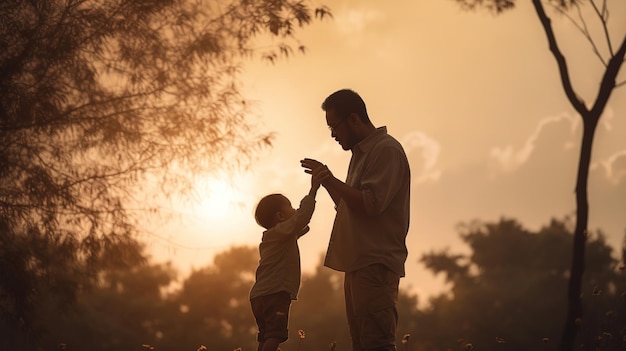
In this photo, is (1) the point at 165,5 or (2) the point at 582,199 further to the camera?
(1) the point at 165,5

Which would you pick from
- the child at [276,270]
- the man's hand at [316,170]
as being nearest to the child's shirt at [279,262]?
the child at [276,270]

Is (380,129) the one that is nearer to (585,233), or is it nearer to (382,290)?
(382,290)

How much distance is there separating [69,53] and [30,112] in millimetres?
1017

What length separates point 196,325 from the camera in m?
34.4

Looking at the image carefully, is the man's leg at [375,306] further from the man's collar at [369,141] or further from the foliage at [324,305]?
the foliage at [324,305]

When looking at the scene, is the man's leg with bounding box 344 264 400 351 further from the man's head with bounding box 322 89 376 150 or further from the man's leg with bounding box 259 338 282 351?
the man's leg with bounding box 259 338 282 351

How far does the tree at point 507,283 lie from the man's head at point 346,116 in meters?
24.8

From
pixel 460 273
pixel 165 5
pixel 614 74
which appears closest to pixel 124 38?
pixel 165 5

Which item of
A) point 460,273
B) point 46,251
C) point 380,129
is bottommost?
point 380,129

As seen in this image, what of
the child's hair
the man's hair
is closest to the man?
the man's hair

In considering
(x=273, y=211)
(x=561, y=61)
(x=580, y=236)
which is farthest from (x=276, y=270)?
(x=561, y=61)

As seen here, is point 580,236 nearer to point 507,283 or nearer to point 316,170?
point 316,170

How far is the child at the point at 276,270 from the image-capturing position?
5348 mm

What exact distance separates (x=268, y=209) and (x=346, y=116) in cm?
147
